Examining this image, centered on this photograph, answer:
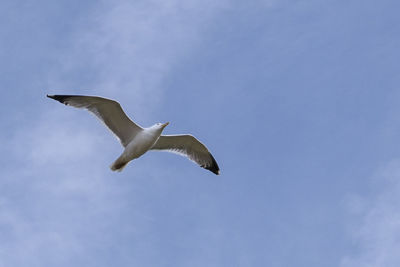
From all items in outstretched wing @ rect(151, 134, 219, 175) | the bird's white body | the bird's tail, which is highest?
outstretched wing @ rect(151, 134, 219, 175)

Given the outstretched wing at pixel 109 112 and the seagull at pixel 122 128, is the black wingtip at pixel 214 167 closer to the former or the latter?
the seagull at pixel 122 128

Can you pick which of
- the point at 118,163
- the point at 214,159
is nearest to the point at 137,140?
the point at 118,163

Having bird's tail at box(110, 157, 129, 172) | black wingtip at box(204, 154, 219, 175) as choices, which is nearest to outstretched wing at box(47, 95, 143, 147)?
bird's tail at box(110, 157, 129, 172)

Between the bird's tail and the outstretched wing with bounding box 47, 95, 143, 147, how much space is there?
705 mm

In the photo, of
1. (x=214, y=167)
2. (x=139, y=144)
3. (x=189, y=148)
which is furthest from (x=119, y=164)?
(x=214, y=167)

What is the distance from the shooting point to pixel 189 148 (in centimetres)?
3206

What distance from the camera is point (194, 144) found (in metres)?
31.9

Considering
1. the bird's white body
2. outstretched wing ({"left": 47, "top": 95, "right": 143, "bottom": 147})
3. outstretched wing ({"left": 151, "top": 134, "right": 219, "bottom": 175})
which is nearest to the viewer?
outstretched wing ({"left": 47, "top": 95, "right": 143, "bottom": 147})

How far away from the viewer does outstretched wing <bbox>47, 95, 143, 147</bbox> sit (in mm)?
29844

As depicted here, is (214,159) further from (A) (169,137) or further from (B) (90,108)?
(B) (90,108)

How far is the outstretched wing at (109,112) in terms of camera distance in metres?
29.8

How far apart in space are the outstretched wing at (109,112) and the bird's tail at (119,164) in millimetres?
705

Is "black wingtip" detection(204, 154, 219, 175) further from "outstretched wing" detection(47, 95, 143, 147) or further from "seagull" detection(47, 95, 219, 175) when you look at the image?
"outstretched wing" detection(47, 95, 143, 147)

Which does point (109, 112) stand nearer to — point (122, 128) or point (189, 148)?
point (122, 128)
